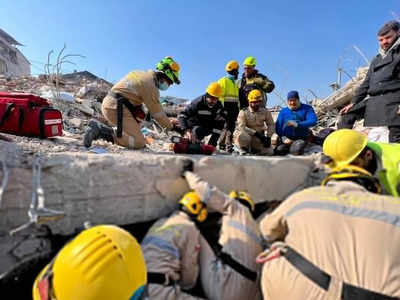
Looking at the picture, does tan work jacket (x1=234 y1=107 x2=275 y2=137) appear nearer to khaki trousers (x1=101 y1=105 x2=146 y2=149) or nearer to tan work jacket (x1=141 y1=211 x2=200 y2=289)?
khaki trousers (x1=101 y1=105 x2=146 y2=149)

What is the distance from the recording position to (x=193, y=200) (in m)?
1.96

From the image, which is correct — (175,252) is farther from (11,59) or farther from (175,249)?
(11,59)

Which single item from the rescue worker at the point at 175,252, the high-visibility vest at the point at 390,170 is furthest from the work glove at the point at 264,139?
the rescue worker at the point at 175,252

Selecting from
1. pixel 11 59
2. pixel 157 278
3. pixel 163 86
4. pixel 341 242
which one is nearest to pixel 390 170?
pixel 341 242

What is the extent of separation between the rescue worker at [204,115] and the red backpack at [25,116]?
195cm

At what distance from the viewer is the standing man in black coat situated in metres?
2.83

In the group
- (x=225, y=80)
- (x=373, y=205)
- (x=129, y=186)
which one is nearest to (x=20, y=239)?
(x=129, y=186)

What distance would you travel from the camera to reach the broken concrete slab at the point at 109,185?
1680 millimetres

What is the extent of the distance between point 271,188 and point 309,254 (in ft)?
4.03

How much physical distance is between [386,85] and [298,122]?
1.36 metres

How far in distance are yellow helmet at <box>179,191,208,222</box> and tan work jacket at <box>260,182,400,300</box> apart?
1.88ft

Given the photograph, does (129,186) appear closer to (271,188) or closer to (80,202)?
(80,202)

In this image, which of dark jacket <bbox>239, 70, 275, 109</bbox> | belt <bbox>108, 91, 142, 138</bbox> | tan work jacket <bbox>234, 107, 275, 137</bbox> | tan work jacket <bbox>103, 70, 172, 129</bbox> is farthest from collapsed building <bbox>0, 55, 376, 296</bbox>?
dark jacket <bbox>239, 70, 275, 109</bbox>

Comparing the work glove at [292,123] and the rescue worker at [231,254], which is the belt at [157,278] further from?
the work glove at [292,123]
